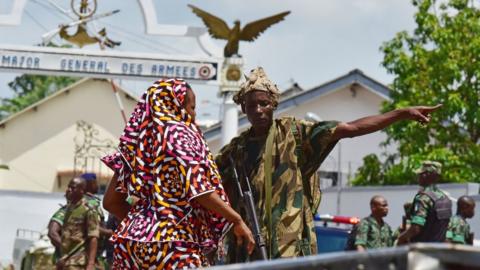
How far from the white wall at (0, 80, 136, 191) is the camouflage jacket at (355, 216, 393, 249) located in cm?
3633

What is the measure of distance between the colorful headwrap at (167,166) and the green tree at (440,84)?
1895 centimetres

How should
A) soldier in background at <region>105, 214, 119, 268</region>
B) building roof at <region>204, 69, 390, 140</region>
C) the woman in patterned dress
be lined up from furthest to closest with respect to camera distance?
building roof at <region>204, 69, 390, 140</region>
soldier in background at <region>105, 214, 119, 268</region>
the woman in patterned dress

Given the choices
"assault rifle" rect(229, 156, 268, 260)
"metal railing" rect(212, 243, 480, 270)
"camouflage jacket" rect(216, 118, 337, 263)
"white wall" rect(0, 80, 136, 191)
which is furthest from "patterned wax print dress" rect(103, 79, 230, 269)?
"white wall" rect(0, 80, 136, 191)

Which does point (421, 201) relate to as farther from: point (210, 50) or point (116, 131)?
point (116, 131)

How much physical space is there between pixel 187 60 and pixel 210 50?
541 millimetres

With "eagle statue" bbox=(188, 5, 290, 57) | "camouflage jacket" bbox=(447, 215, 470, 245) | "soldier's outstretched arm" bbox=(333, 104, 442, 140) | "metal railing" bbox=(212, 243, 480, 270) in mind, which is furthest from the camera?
"eagle statue" bbox=(188, 5, 290, 57)

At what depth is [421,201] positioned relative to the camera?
10039mm

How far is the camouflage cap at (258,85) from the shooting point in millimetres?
5891

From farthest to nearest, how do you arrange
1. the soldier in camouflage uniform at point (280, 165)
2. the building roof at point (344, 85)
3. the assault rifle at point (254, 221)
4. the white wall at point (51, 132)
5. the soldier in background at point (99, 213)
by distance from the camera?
1. the white wall at point (51, 132)
2. the building roof at point (344, 85)
3. the soldier in background at point (99, 213)
4. the soldier in camouflage uniform at point (280, 165)
5. the assault rifle at point (254, 221)

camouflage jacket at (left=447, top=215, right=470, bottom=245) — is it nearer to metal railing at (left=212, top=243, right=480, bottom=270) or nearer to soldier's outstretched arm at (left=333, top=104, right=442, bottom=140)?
soldier's outstretched arm at (left=333, top=104, right=442, bottom=140)

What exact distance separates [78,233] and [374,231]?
2.58m

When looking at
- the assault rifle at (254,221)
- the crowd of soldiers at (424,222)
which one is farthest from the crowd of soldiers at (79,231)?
the assault rifle at (254,221)

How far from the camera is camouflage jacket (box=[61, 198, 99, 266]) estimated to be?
404 inches

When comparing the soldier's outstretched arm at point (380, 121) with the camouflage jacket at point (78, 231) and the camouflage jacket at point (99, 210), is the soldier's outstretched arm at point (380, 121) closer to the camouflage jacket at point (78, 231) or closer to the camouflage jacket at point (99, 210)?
the camouflage jacket at point (78, 231)
